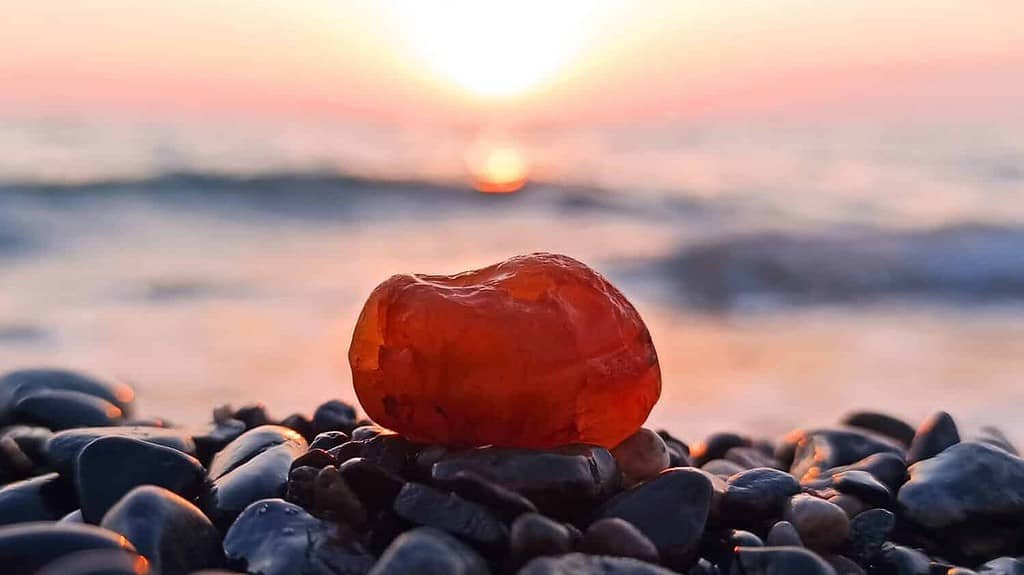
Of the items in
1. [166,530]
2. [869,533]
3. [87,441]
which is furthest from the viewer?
[87,441]

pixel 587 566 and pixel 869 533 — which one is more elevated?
pixel 587 566

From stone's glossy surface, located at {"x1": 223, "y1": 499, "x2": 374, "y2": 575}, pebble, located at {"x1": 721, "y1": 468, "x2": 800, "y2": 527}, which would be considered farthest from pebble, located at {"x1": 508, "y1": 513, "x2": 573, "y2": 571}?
pebble, located at {"x1": 721, "y1": 468, "x2": 800, "y2": 527}

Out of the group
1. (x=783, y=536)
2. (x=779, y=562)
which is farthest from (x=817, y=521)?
(x=779, y=562)

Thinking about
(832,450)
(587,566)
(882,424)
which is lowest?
(882,424)

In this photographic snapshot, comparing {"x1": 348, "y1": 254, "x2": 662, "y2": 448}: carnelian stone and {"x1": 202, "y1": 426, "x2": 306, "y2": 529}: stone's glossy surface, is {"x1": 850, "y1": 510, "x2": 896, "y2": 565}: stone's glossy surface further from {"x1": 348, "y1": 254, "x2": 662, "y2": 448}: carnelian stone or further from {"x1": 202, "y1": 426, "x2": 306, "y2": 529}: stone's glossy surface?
{"x1": 202, "y1": 426, "x2": 306, "y2": 529}: stone's glossy surface

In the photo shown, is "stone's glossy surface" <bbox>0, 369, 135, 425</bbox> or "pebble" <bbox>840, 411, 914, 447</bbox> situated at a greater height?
"stone's glossy surface" <bbox>0, 369, 135, 425</bbox>

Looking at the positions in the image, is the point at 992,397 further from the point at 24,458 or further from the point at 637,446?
the point at 24,458

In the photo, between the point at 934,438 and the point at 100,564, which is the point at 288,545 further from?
the point at 934,438
